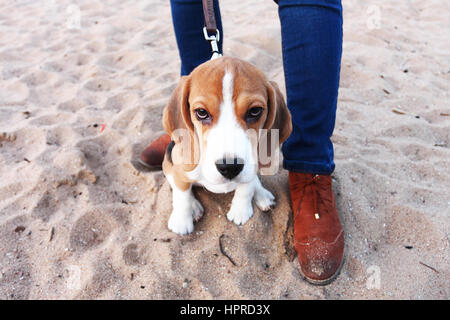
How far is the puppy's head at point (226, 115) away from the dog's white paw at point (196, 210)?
47cm

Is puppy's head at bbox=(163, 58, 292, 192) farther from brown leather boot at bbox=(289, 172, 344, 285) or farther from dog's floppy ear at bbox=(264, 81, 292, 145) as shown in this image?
brown leather boot at bbox=(289, 172, 344, 285)

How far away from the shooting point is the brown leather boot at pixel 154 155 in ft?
8.96

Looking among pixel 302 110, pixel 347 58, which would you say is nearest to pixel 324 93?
pixel 302 110

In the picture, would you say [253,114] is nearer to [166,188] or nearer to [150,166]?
[166,188]

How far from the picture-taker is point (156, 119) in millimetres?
3256

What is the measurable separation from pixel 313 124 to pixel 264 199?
617mm

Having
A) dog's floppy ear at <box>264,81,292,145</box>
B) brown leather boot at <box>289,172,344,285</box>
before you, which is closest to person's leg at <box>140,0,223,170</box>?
dog's floppy ear at <box>264,81,292,145</box>

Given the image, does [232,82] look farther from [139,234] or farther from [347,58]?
[347,58]

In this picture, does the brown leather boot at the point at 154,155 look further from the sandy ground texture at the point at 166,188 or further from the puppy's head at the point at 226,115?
the puppy's head at the point at 226,115

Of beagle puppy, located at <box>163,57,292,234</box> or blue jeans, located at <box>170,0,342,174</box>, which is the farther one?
blue jeans, located at <box>170,0,342,174</box>

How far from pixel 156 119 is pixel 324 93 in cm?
177

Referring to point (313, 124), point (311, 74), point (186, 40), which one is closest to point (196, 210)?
point (313, 124)

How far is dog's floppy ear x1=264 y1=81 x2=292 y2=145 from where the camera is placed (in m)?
1.88

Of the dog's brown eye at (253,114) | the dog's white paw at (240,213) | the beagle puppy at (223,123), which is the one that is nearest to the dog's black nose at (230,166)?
the beagle puppy at (223,123)
